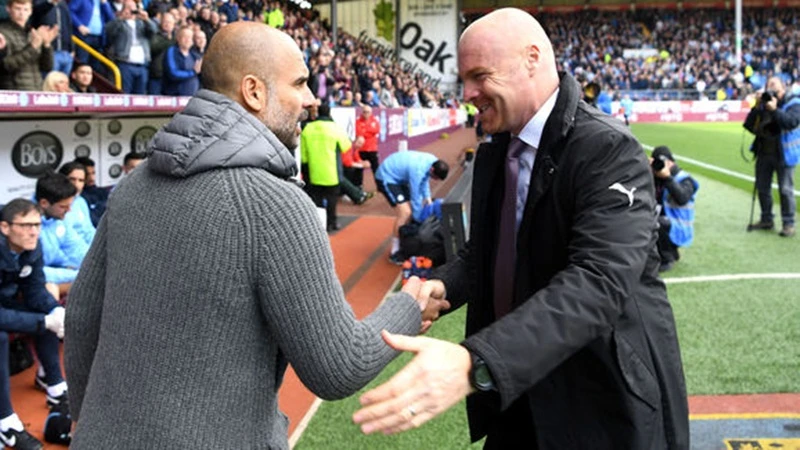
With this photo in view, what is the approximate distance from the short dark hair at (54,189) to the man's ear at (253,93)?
464 centimetres

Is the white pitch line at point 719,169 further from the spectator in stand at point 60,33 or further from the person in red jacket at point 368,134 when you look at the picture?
the spectator in stand at point 60,33

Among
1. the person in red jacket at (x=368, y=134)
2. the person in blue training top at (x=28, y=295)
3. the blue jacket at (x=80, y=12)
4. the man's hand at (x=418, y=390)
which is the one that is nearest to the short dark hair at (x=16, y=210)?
the person in blue training top at (x=28, y=295)

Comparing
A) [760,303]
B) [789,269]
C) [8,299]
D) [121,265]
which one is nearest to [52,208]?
[8,299]

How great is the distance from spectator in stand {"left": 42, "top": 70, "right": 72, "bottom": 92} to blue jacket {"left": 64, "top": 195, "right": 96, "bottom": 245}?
1436mm

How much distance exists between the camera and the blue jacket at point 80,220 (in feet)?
21.3

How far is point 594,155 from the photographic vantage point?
1973 millimetres

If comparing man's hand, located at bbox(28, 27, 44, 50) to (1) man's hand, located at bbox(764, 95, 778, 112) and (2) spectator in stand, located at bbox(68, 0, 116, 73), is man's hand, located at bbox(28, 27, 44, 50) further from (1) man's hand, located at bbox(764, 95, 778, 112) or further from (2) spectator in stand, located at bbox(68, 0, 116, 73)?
(1) man's hand, located at bbox(764, 95, 778, 112)

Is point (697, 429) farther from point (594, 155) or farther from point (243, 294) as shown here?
point (243, 294)

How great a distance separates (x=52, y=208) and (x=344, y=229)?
18.9 ft

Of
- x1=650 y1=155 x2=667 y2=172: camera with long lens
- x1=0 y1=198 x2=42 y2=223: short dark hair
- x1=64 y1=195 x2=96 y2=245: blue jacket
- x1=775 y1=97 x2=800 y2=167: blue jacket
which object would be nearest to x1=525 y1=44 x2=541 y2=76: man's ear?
x1=0 y1=198 x2=42 y2=223: short dark hair

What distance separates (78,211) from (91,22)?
179 inches

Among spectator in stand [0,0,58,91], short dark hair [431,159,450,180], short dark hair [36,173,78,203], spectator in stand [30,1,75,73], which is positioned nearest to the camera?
short dark hair [36,173,78,203]

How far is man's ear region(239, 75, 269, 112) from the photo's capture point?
1881 mm

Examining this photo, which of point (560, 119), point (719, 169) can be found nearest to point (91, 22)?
point (560, 119)
